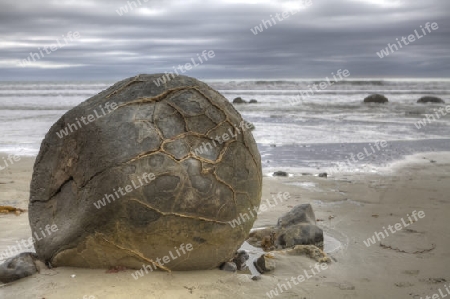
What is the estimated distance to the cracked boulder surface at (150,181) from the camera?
4.27 metres

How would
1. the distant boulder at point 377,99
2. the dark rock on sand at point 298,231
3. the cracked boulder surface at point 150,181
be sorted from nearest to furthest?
the cracked boulder surface at point 150,181, the dark rock on sand at point 298,231, the distant boulder at point 377,99

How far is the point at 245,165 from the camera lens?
188 inches

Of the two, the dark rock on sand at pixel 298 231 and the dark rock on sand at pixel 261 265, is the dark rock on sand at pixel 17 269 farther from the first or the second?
the dark rock on sand at pixel 298 231

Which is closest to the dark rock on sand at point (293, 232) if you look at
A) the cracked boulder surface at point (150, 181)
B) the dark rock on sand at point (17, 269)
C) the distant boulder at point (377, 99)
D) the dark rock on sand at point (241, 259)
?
the dark rock on sand at point (241, 259)

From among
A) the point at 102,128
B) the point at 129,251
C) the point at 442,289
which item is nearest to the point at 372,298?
the point at 442,289

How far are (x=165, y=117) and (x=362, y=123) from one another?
16.3m

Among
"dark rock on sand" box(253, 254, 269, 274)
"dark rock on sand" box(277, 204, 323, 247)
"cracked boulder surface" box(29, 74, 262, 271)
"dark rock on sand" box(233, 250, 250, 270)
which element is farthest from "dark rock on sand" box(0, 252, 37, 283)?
"dark rock on sand" box(277, 204, 323, 247)

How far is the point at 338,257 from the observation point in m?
5.38

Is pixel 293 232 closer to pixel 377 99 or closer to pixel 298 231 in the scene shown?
pixel 298 231

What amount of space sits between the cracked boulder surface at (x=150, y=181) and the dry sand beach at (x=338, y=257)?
27 cm

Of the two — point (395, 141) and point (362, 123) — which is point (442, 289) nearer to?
point (395, 141)

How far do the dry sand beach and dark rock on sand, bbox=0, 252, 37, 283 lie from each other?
76mm

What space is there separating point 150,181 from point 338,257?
7.87ft

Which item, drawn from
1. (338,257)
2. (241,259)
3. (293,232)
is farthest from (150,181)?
(338,257)
